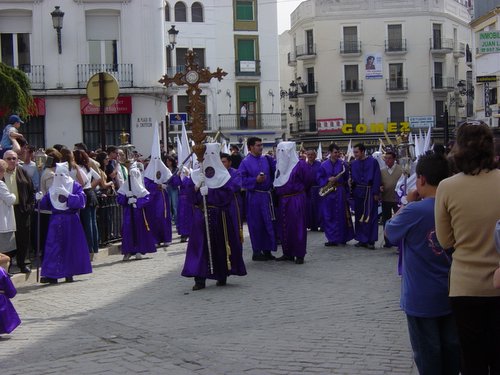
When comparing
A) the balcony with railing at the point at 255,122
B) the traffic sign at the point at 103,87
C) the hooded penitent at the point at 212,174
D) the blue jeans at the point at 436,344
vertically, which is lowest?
the blue jeans at the point at 436,344

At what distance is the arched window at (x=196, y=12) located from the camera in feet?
170

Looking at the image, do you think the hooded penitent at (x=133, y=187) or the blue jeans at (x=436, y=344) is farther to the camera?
the hooded penitent at (x=133, y=187)

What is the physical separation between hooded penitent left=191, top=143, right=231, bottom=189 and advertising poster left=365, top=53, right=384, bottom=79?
51039 mm

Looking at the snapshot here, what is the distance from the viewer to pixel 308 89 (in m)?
62.5

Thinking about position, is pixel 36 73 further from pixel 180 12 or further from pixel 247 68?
pixel 247 68

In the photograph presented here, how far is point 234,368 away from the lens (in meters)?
7.12

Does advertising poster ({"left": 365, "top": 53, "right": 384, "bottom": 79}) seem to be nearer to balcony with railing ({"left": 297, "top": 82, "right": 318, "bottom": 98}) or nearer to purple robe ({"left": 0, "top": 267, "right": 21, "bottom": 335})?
balcony with railing ({"left": 297, "top": 82, "right": 318, "bottom": 98})

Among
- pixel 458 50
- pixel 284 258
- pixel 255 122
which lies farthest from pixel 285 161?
pixel 458 50

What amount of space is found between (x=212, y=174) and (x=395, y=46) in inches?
2052

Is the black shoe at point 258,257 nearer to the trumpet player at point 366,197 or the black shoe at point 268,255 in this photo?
the black shoe at point 268,255

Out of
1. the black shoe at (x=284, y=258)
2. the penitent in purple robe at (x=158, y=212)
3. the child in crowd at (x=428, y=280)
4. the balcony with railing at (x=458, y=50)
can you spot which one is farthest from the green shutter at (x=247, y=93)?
the child in crowd at (x=428, y=280)

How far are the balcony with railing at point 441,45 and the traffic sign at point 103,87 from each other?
48393 mm

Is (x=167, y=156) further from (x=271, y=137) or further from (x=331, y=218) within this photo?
(x=271, y=137)

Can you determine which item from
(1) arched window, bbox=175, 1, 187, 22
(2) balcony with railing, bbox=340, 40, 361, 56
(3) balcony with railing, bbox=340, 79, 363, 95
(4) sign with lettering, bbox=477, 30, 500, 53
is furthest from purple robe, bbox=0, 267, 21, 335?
(2) balcony with railing, bbox=340, 40, 361, 56
